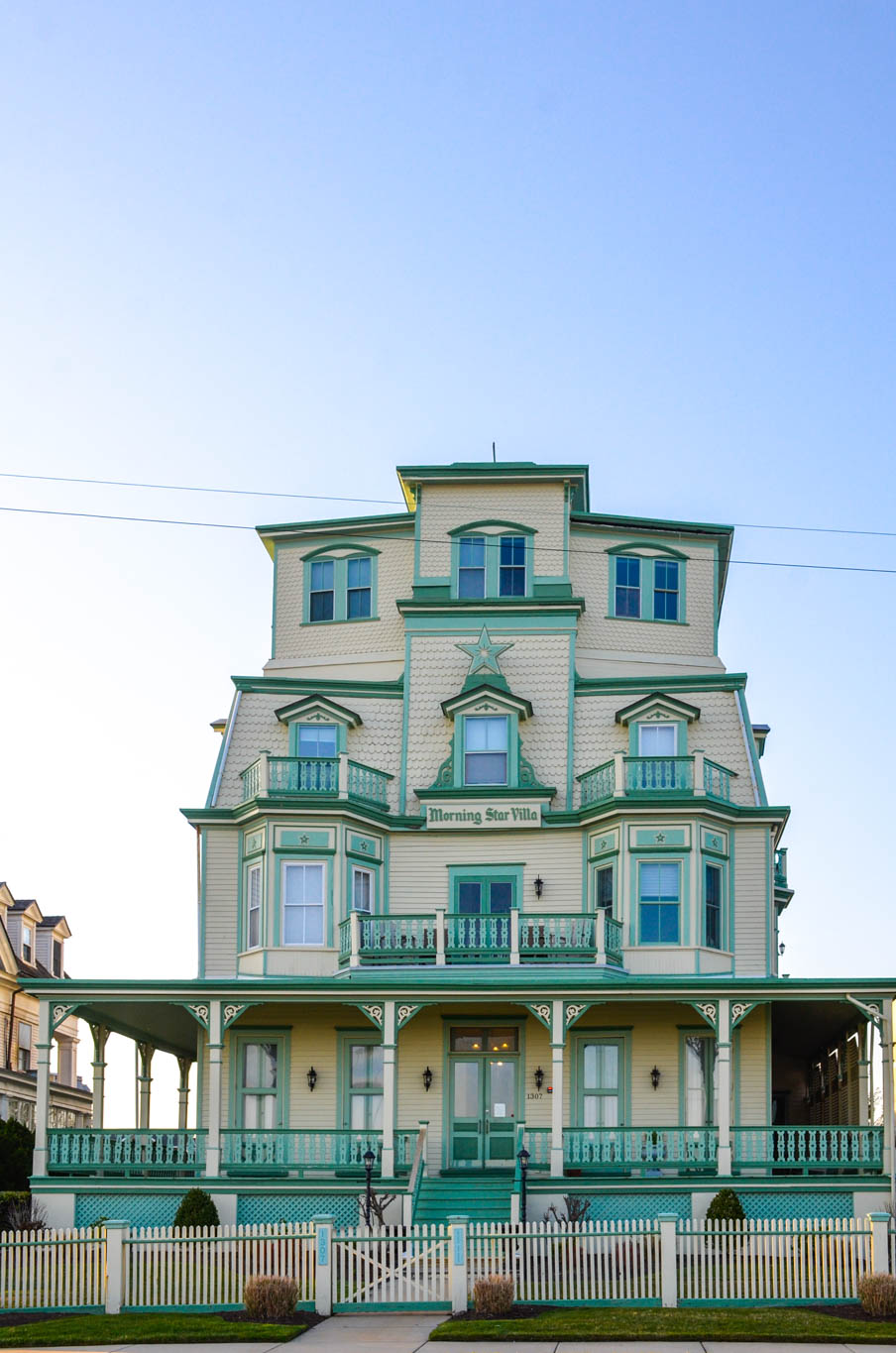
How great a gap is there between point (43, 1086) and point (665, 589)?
17.3 metres

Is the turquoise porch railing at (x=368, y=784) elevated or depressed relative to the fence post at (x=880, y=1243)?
elevated

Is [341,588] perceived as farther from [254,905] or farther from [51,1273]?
[51,1273]

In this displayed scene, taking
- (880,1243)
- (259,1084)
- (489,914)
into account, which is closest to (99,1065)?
(259,1084)

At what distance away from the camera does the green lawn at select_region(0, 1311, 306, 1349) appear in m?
22.5

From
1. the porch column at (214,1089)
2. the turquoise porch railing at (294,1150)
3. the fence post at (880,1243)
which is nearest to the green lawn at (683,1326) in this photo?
the fence post at (880,1243)

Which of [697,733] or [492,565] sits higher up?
[492,565]

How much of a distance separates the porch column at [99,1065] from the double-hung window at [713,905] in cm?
1217

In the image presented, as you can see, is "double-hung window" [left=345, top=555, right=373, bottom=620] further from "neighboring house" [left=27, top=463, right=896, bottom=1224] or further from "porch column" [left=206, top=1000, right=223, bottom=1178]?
"porch column" [left=206, top=1000, right=223, bottom=1178]

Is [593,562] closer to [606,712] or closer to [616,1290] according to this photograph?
[606,712]

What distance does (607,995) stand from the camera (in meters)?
33.2

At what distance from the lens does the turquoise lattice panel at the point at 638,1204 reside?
3212cm

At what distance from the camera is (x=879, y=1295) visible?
23.9 meters

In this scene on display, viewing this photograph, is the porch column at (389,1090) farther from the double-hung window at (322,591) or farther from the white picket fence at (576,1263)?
the double-hung window at (322,591)

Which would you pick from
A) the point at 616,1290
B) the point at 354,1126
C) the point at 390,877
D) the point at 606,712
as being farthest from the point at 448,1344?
the point at 606,712
